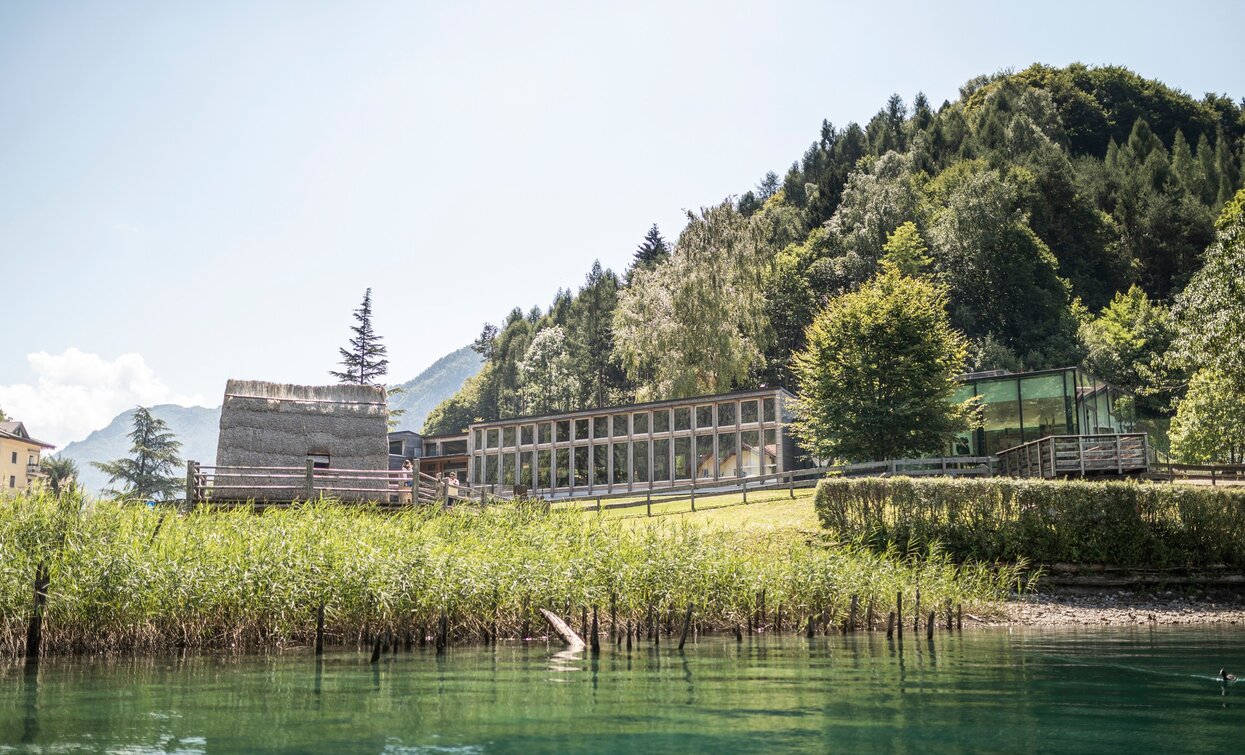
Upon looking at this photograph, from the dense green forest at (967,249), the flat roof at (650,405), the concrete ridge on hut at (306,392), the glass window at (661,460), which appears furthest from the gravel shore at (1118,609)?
the glass window at (661,460)

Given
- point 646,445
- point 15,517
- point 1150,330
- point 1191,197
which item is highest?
point 1191,197

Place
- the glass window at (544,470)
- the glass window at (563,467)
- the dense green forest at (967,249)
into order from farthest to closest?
the dense green forest at (967,249)
the glass window at (544,470)
the glass window at (563,467)

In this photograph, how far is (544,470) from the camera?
4219cm

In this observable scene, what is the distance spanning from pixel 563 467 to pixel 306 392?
15035 millimetres

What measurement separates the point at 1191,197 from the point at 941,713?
79.3 m

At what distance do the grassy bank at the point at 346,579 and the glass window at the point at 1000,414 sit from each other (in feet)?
70.0

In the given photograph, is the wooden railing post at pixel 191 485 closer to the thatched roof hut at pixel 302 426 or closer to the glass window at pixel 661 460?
the thatched roof hut at pixel 302 426

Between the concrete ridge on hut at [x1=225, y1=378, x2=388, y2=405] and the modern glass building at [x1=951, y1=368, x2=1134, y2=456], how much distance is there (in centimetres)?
2073

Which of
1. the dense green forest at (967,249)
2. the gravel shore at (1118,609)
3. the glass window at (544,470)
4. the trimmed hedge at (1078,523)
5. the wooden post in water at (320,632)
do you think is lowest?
the gravel shore at (1118,609)

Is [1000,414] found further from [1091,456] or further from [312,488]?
[312,488]

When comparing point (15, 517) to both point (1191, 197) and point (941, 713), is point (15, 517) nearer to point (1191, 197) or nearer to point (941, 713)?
point (941, 713)

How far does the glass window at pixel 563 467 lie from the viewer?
41.6 meters

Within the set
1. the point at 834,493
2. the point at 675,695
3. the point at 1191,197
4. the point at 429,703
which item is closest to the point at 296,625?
the point at 429,703

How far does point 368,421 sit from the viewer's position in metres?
29.0
